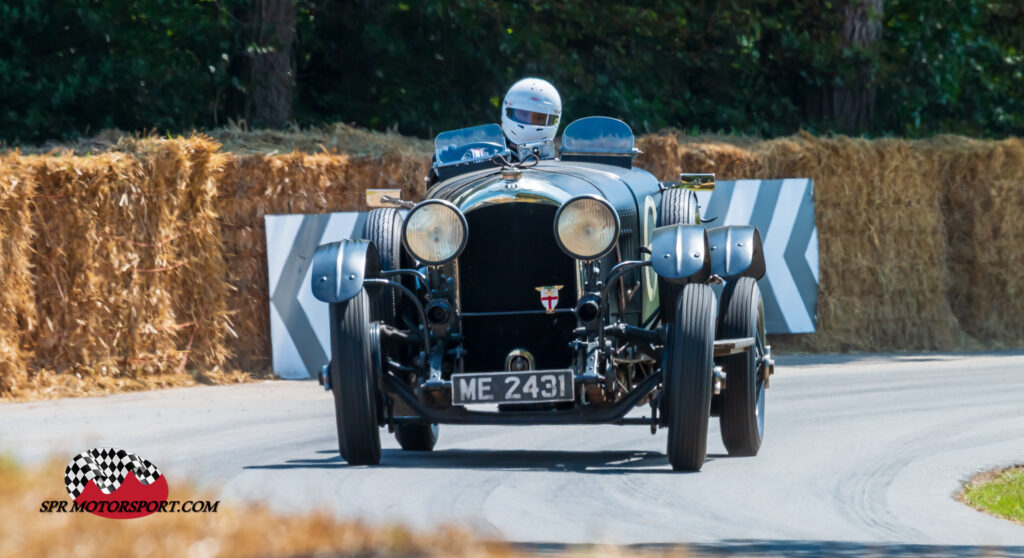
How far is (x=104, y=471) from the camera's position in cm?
676

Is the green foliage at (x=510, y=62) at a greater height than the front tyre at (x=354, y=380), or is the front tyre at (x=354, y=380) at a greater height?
the green foliage at (x=510, y=62)

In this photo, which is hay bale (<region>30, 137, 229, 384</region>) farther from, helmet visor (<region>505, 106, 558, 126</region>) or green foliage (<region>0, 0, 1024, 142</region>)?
green foliage (<region>0, 0, 1024, 142</region>)

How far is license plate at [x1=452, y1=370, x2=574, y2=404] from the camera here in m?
7.91

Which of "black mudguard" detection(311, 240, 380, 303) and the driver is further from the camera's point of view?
the driver

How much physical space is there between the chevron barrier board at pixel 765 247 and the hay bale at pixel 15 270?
2506 mm

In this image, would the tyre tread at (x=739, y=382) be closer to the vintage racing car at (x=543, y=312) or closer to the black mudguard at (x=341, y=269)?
the vintage racing car at (x=543, y=312)

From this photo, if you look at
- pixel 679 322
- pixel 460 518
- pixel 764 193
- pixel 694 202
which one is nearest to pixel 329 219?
pixel 764 193

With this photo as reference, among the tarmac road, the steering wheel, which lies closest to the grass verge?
the tarmac road

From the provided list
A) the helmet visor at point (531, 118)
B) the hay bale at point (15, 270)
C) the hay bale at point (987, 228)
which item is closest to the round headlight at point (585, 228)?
the helmet visor at point (531, 118)

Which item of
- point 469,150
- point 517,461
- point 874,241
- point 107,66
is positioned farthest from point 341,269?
point 107,66

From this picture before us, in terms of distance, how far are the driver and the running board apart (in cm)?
219

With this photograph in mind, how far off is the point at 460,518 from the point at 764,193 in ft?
36.3

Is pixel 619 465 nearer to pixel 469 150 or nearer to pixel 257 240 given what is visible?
A: pixel 469 150

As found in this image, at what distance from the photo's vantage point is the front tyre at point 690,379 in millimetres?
7781
